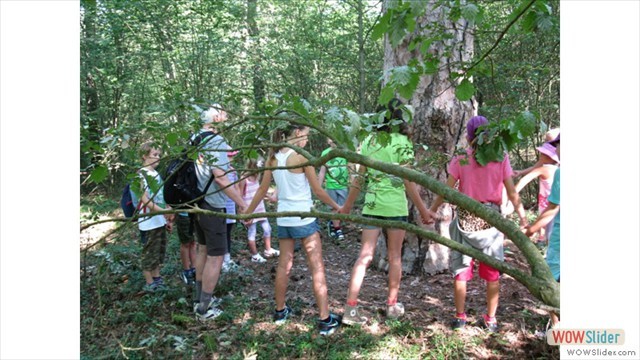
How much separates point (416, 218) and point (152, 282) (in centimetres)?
288

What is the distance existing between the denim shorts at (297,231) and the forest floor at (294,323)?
818mm

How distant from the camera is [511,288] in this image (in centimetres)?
470

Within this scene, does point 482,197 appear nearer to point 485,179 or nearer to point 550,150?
point 485,179

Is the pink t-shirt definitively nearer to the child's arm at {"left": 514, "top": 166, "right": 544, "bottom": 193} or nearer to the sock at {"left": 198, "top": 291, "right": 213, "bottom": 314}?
the child's arm at {"left": 514, "top": 166, "right": 544, "bottom": 193}

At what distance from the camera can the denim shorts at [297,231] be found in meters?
3.81

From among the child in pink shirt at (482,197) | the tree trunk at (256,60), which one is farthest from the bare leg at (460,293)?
the tree trunk at (256,60)

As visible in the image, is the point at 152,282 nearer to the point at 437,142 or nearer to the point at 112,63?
the point at 437,142

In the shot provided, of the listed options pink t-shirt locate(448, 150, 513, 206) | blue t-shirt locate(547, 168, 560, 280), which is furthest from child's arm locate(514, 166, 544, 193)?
blue t-shirt locate(547, 168, 560, 280)

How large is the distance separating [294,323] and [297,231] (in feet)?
2.96

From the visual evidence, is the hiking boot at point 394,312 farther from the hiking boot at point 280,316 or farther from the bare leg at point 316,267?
the hiking boot at point 280,316

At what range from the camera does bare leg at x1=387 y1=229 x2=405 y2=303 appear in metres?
3.94

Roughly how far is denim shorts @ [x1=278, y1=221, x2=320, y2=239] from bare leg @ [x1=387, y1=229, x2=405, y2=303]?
25.9 inches

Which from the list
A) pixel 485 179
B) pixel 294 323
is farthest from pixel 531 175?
pixel 294 323

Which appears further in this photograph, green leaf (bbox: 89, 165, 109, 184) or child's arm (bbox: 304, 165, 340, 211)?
child's arm (bbox: 304, 165, 340, 211)
